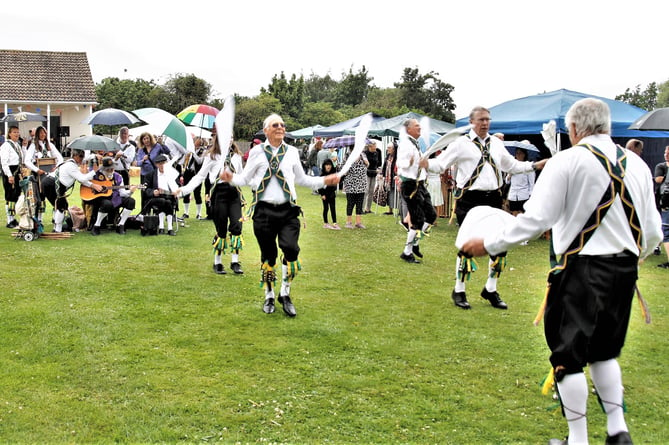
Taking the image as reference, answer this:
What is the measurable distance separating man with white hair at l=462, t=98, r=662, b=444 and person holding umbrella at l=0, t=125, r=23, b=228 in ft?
33.3

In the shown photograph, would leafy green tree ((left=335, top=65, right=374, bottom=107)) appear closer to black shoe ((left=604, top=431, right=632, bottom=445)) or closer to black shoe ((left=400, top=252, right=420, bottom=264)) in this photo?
black shoe ((left=400, top=252, right=420, bottom=264))

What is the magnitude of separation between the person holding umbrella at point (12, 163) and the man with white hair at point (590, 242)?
1015cm

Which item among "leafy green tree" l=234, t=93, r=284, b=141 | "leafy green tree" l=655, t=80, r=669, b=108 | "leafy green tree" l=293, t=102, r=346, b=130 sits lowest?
"leafy green tree" l=234, t=93, r=284, b=141

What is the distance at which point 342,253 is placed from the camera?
1019 cm

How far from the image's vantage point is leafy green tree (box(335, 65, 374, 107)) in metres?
71.3

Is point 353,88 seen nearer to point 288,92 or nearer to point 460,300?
point 288,92

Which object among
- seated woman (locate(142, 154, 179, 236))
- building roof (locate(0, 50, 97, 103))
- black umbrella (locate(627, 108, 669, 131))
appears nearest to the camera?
black umbrella (locate(627, 108, 669, 131))

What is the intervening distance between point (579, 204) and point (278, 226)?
11.6 feet

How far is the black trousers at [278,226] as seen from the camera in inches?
242

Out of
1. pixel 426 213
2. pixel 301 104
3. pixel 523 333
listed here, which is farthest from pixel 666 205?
pixel 301 104

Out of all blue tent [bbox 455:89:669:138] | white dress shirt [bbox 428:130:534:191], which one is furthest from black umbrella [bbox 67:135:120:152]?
blue tent [bbox 455:89:669:138]

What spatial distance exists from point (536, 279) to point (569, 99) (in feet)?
20.8

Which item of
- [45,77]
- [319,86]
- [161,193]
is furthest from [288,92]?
[319,86]

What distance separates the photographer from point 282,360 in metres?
5.09
